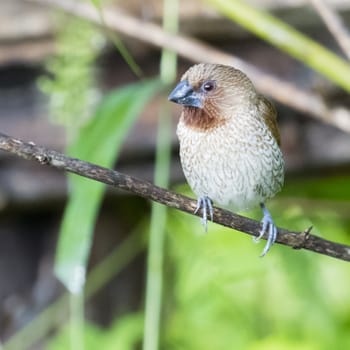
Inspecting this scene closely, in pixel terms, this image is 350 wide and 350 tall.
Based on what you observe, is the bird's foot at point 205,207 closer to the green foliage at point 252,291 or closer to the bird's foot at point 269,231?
the bird's foot at point 269,231

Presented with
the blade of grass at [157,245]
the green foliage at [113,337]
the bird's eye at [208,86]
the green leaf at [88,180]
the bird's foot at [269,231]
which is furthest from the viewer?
the green foliage at [113,337]

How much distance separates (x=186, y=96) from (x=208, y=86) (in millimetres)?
91

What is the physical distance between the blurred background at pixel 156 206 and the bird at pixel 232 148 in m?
0.24

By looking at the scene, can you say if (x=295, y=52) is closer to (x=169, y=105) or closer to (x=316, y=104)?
(x=316, y=104)

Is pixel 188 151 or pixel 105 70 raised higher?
pixel 105 70

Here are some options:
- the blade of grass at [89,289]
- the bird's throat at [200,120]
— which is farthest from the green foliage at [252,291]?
the bird's throat at [200,120]

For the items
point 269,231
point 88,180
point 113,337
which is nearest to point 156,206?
point 88,180

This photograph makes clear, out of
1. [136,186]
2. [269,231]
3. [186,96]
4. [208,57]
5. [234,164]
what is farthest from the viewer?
[208,57]

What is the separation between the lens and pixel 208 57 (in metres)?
2.53

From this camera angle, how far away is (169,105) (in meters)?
2.77

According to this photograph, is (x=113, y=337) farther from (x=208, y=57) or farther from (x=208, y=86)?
(x=208, y=86)

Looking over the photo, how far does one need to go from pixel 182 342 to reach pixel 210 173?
1.25 metres

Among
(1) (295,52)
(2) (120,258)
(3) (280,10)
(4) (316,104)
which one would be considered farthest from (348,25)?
(2) (120,258)

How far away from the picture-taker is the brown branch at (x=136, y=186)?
1.39 m
